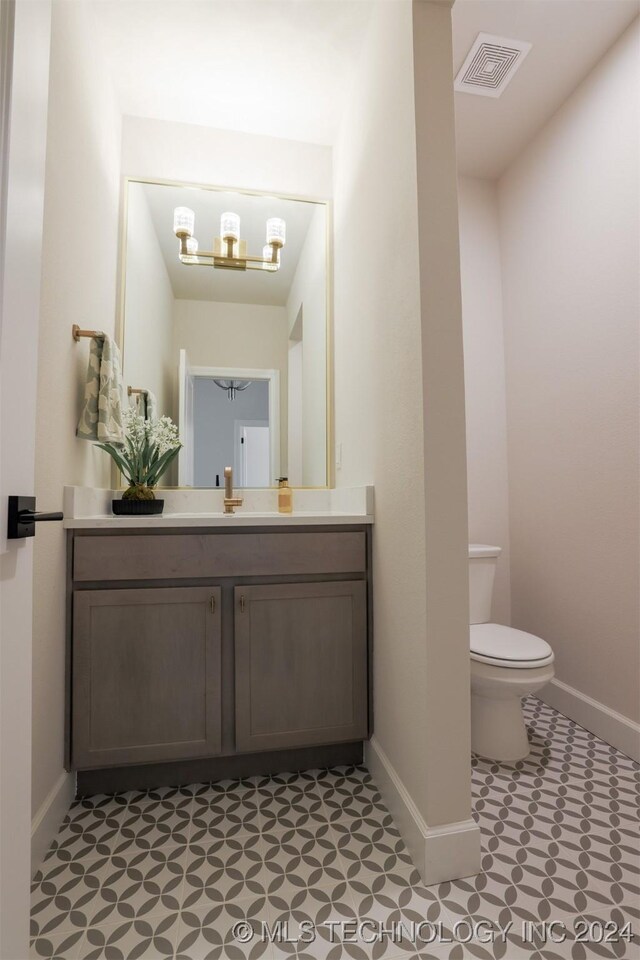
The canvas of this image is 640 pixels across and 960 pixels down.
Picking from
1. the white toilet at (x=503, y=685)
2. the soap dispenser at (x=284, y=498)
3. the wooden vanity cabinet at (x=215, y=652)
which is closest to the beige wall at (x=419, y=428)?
the wooden vanity cabinet at (x=215, y=652)

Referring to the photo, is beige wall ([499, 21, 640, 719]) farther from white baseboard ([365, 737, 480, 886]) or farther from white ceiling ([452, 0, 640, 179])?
white baseboard ([365, 737, 480, 886])

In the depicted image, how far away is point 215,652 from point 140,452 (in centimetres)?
85

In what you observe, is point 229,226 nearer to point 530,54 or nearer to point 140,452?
point 140,452

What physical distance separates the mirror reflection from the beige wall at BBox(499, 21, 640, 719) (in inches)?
40.5

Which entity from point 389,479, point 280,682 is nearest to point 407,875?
point 280,682

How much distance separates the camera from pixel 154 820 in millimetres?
1495

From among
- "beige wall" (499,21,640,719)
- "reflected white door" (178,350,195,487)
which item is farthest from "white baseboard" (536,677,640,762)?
"reflected white door" (178,350,195,487)

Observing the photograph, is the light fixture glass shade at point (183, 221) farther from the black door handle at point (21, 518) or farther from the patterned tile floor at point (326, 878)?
the patterned tile floor at point (326, 878)

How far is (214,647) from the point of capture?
1.64 m

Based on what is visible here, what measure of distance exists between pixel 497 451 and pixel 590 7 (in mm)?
1769

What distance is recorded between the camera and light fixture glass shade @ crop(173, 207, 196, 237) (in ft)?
7.21

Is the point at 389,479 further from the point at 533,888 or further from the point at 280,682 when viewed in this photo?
the point at 533,888

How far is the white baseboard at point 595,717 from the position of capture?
5.93 feet

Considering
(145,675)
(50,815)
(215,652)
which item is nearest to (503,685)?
(215,652)
